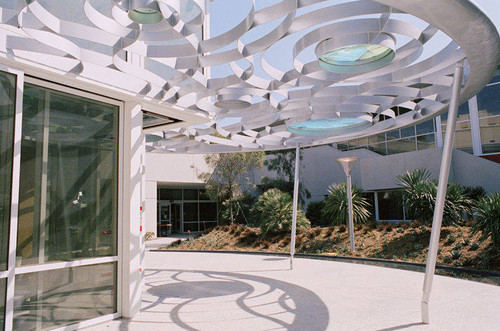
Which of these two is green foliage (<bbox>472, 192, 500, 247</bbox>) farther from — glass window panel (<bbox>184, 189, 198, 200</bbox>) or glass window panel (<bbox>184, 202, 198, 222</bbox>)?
glass window panel (<bbox>184, 189, 198, 200</bbox>)

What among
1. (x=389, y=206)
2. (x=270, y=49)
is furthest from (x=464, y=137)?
(x=270, y=49)

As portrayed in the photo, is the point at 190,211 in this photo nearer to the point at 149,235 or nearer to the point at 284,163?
the point at 149,235

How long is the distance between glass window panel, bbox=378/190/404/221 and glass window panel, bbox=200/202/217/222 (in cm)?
1438

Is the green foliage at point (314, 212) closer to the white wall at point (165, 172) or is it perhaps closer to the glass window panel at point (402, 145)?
the glass window panel at point (402, 145)

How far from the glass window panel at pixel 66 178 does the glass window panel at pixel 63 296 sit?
25 cm

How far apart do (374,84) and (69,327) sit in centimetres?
652

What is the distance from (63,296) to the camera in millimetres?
5645

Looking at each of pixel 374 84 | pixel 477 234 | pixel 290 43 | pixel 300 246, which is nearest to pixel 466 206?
pixel 477 234

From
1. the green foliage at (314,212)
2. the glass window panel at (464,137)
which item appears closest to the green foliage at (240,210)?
the green foliage at (314,212)

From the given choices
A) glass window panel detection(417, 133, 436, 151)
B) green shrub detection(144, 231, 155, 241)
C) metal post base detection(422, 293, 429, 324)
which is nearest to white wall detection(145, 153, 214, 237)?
green shrub detection(144, 231, 155, 241)

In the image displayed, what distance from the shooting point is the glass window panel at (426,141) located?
2594 centimetres

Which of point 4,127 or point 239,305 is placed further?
point 239,305

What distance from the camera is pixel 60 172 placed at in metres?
5.75

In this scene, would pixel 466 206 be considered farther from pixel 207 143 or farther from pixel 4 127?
pixel 4 127
